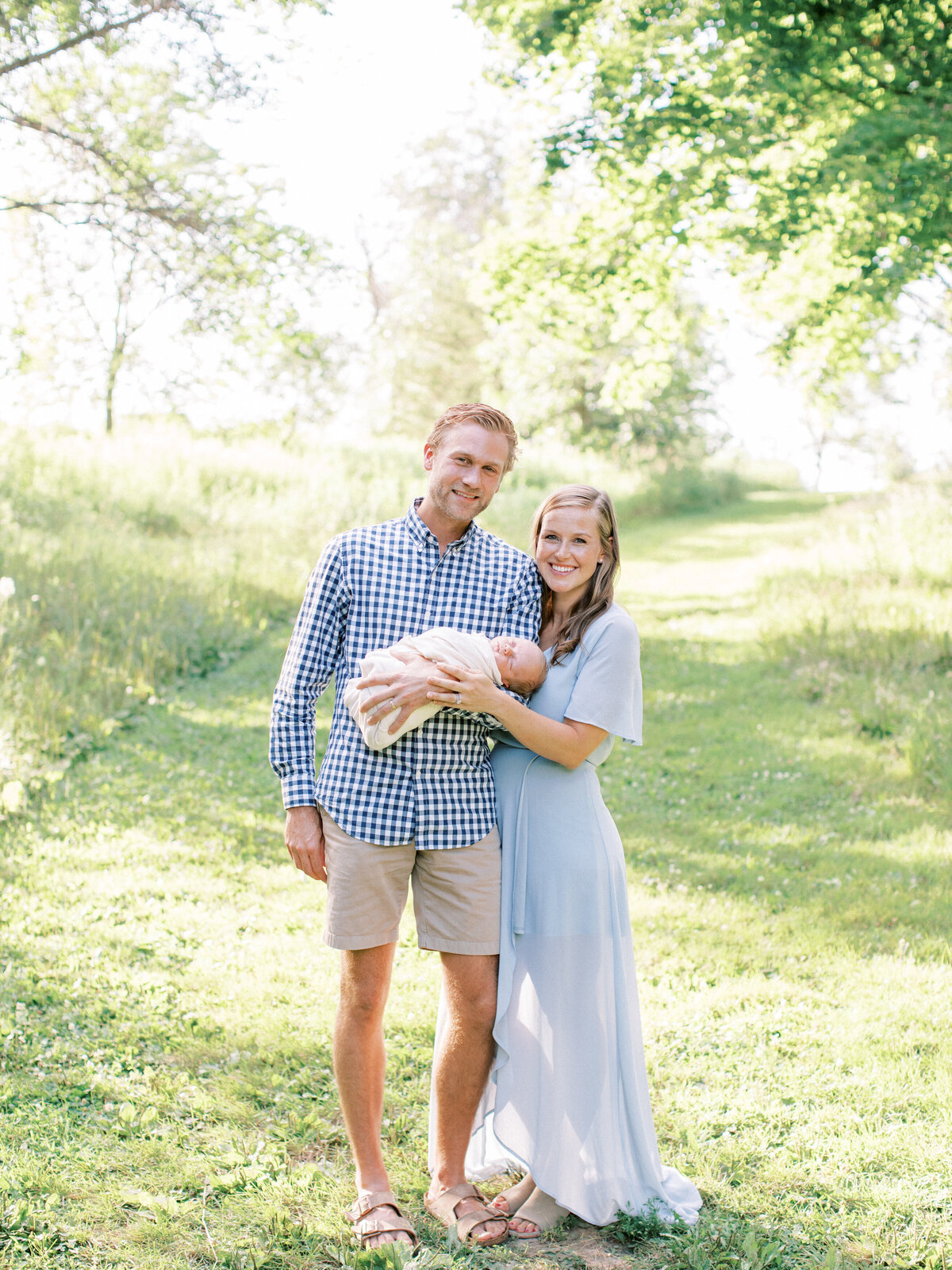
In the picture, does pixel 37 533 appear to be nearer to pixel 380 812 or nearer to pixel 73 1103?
pixel 73 1103

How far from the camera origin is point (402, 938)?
17.3ft

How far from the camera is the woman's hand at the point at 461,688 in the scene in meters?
2.76

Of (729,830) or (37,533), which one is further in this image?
(37,533)

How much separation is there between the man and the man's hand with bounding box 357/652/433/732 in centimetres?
19

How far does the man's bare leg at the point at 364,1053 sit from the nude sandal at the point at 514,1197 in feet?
1.24

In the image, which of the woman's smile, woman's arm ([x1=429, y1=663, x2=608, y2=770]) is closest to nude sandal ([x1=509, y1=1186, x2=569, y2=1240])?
woman's arm ([x1=429, y1=663, x2=608, y2=770])

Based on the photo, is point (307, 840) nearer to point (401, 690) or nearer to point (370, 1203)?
point (401, 690)

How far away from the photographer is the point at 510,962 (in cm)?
302

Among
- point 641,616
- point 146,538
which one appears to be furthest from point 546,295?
point 146,538

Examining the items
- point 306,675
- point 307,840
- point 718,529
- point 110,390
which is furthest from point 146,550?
point 718,529

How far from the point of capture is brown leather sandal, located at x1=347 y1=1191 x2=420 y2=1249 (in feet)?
9.64

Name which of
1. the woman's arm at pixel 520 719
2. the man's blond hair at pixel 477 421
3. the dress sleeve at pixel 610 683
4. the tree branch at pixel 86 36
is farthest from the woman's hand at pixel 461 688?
the tree branch at pixel 86 36

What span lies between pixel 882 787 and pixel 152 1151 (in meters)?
5.37

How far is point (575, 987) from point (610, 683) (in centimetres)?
93
